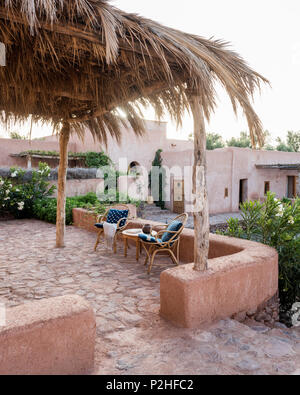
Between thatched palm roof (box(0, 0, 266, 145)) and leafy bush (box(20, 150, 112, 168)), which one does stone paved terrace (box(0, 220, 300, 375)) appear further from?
leafy bush (box(20, 150, 112, 168))

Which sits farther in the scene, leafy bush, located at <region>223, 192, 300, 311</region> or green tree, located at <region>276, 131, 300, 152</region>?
green tree, located at <region>276, 131, 300, 152</region>

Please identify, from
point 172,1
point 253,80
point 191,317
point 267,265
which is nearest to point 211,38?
point 253,80

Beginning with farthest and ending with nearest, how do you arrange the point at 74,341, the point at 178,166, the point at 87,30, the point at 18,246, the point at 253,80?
the point at 178,166 → the point at 18,246 → the point at 253,80 → the point at 87,30 → the point at 74,341

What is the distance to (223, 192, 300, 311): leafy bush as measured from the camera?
159 inches

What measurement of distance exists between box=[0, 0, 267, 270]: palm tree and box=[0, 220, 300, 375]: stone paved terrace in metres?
0.71

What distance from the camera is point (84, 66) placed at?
3.37 m

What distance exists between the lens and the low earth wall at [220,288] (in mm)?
2586

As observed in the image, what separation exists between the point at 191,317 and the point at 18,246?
4.49 m

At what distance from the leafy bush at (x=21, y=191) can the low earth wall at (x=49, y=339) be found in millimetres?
7966

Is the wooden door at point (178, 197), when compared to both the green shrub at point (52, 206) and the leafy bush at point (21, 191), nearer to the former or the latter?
the green shrub at point (52, 206)

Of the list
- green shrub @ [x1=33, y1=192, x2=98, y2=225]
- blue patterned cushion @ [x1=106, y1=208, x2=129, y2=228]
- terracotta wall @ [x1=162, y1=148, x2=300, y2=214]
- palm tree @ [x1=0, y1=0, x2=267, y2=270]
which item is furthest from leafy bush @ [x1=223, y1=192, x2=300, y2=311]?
terracotta wall @ [x1=162, y1=148, x2=300, y2=214]

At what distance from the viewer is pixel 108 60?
2.32m

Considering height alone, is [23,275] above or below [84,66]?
below
